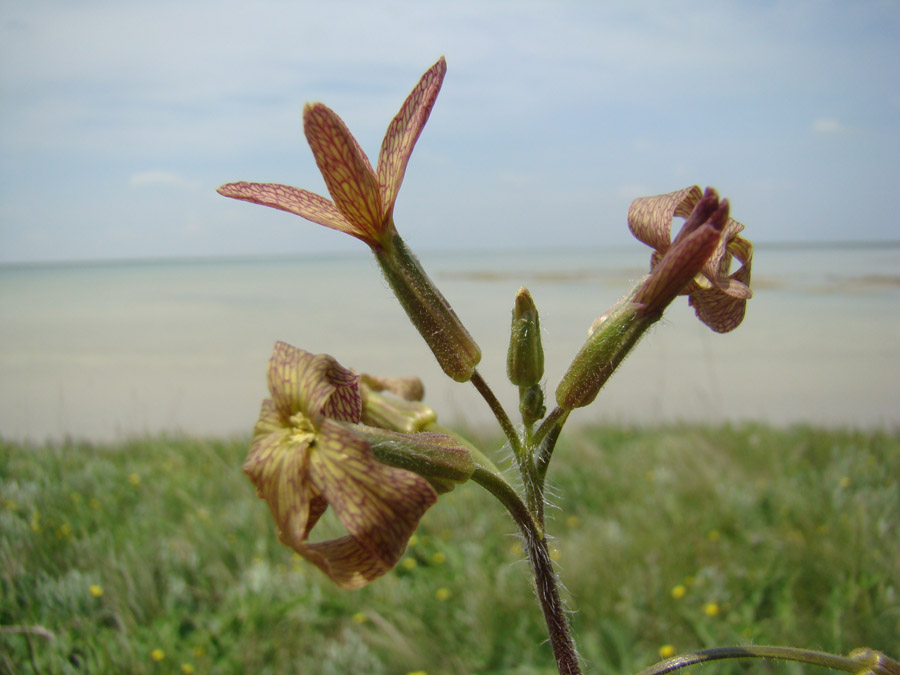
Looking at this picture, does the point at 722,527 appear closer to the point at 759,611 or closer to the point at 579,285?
the point at 759,611

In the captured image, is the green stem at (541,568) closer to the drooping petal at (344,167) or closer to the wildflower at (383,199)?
the wildflower at (383,199)

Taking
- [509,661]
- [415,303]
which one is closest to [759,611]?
[509,661]

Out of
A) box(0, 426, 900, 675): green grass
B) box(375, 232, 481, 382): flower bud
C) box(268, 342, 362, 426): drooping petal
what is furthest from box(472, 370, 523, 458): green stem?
box(0, 426, 900, 675): green grass

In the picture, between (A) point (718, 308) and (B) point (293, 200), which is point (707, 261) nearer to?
(A) point (718, 308)

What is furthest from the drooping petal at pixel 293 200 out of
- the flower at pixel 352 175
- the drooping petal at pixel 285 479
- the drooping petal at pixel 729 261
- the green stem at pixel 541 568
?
the drooping petal at pixel 729 261

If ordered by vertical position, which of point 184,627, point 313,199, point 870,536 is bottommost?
point 184,627

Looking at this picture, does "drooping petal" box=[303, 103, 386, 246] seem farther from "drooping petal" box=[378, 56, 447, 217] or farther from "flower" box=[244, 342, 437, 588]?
"flower" box=[244, 342, 437, 588]
